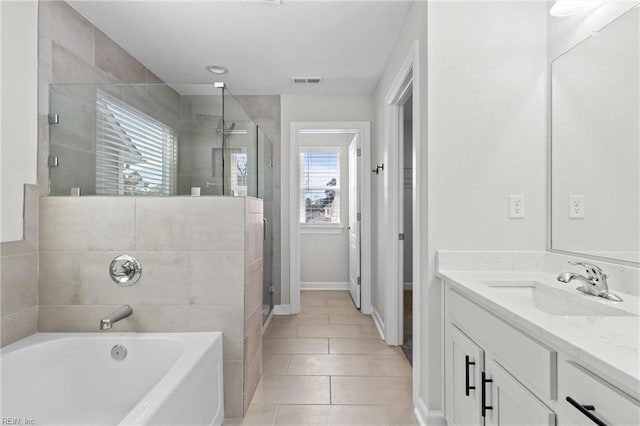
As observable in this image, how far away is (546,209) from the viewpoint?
183 centimetres

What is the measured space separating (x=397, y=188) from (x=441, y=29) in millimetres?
1335

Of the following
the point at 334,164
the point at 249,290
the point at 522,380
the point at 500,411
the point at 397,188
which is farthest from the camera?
the point at 334,164

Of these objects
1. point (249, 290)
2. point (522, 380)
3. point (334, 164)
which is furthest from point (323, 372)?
point (334, 164)

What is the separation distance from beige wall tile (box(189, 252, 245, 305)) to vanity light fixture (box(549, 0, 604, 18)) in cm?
195

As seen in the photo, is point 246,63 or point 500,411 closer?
point 500,411

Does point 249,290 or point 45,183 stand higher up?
point 45,183

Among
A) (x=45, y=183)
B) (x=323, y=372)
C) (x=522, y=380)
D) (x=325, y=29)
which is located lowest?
(x=323, y=372)

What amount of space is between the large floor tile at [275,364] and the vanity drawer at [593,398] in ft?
6.20

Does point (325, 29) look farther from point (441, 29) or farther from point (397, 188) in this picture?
point (397, 188)

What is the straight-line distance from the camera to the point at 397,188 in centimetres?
292

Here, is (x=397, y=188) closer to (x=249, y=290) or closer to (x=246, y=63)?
(x=249, y=290)

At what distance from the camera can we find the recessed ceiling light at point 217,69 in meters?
3.17

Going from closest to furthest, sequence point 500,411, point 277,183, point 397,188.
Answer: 1. point 500,411
2. point 397,188
3. point 277,183

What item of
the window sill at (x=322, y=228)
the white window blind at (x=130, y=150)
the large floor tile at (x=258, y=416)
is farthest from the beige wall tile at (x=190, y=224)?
the window sill at (x=322, y=228)
